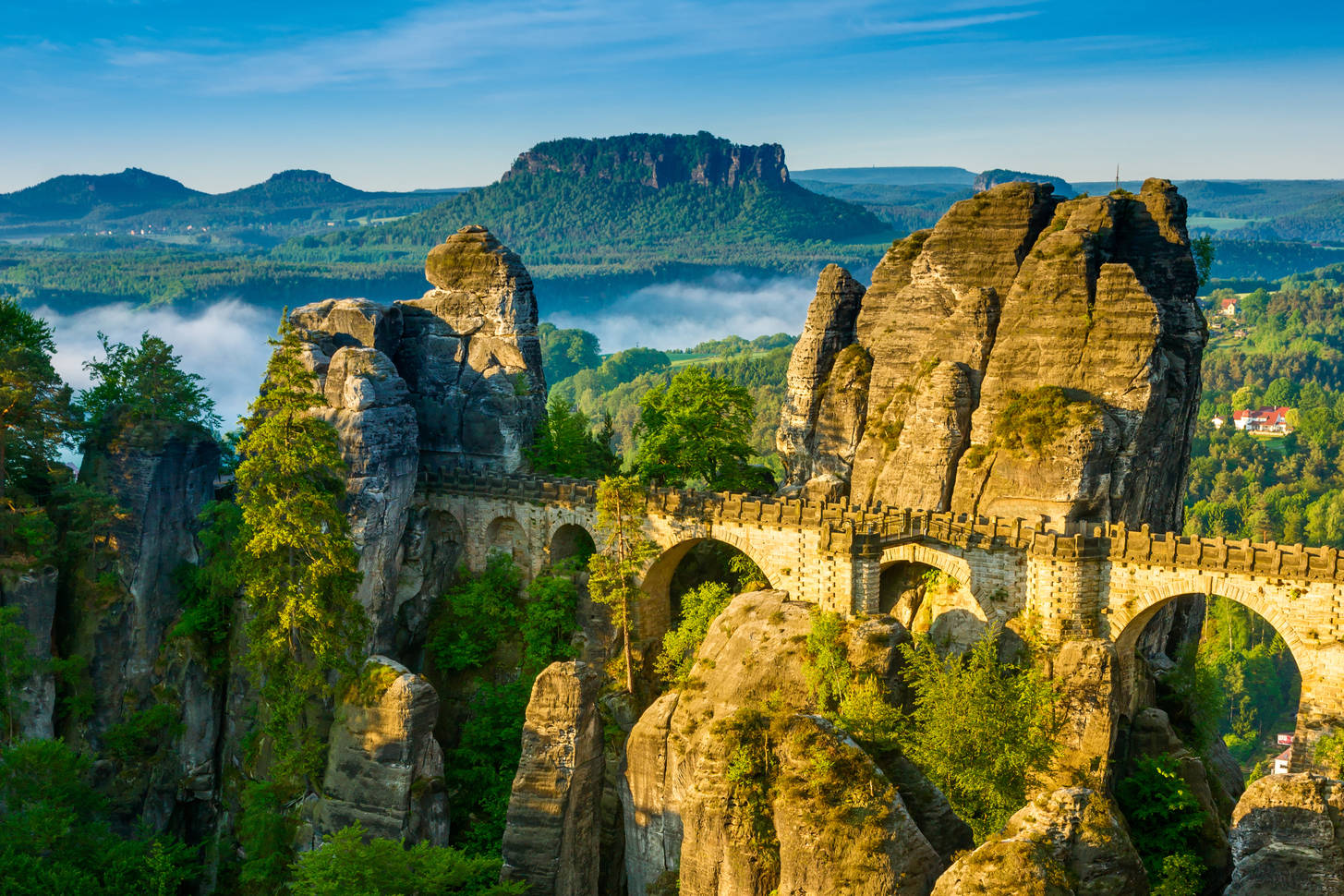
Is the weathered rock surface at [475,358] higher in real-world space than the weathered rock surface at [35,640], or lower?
higher

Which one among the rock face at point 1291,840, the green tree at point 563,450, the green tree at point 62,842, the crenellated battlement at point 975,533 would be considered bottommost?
the green tree at point 62,842

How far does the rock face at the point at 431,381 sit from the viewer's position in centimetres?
4981

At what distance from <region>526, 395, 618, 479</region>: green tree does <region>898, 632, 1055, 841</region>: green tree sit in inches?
783

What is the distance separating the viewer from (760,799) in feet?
99.4

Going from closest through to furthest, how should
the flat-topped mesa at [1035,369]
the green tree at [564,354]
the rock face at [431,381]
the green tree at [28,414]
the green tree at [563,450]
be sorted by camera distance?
1. the flat-topped mesa at [1035,369]
2. the green tree at [28,414]
3. the rock face at [431,381]
4. the green tree at [563,450]
5. the green tree at [564,354]

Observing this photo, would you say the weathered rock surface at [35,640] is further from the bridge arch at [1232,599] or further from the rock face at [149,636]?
the bridge arch at [1232,599]

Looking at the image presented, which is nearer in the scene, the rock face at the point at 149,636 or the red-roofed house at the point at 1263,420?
the rock face at the point at 149,636

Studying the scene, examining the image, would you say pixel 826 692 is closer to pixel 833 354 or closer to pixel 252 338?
Answer: pixel 833 354

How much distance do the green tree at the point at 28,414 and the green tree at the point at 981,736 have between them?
31.5 metres

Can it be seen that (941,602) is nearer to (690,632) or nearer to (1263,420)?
(690,632)

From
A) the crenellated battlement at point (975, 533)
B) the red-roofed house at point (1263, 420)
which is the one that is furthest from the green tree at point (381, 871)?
the red-roofed house at point (1263, 420)

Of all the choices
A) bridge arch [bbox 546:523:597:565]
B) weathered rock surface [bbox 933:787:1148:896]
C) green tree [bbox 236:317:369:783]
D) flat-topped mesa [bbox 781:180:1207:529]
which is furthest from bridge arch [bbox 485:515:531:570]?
weathered rock surface [bbox 933:787:1148:896]

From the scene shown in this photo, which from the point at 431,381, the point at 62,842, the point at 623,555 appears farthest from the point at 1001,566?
the point at 62,842

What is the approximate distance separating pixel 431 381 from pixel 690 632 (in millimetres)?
16759
